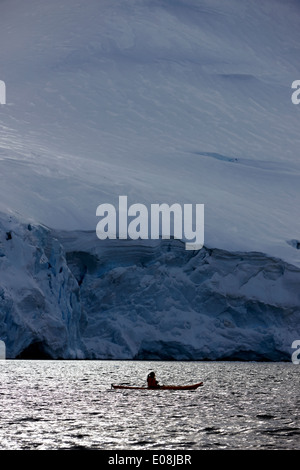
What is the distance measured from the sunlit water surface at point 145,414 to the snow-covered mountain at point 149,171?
7.07m

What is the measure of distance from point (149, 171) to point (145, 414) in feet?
144

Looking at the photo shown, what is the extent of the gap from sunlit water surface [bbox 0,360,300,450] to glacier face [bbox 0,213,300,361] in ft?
21.2

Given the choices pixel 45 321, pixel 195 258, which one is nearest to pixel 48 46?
pixel 195 258

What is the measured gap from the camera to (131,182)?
6028cm

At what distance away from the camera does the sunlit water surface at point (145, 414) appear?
2028 cm

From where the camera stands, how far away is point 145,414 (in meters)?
25.6

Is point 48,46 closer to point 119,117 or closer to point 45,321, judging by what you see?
point 119,117

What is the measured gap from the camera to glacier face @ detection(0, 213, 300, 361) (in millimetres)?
45219

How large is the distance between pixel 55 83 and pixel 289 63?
26175 millimetres
